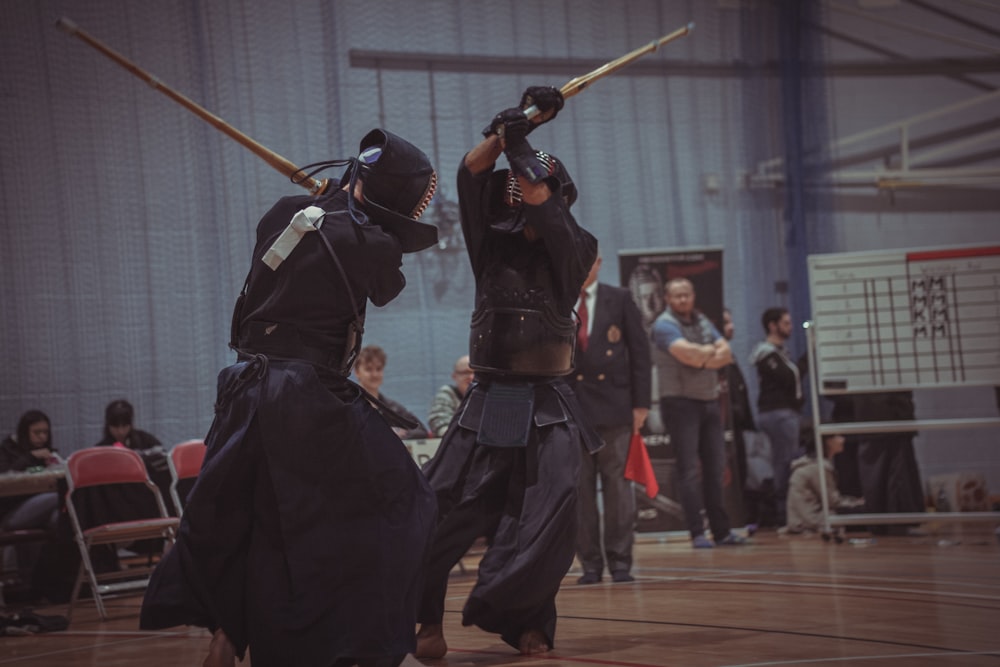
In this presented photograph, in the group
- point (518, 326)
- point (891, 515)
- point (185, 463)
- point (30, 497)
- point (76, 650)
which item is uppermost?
point (518, 326)

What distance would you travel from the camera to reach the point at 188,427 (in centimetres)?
879

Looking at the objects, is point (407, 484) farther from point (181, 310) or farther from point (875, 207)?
point (875, 207)

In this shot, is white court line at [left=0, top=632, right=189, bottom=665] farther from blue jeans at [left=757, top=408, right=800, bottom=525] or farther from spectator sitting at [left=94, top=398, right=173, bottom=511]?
blue jeans at [left=757, top=408, right=800, bottom=525]

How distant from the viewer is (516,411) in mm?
4242

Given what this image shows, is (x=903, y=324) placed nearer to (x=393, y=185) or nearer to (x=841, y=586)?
(x=841, y=586)

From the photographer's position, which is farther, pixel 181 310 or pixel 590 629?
pixel 181 310

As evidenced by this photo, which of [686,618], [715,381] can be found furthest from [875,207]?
[686,618]

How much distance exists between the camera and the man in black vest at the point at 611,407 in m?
6.42

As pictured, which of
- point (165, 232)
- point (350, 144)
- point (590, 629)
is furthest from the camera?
point (350, 144)

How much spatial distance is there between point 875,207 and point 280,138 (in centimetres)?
541

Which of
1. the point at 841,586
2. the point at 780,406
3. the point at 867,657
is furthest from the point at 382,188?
the point at 780,406

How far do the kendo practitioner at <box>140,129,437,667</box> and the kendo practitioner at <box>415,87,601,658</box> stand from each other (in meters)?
0.91

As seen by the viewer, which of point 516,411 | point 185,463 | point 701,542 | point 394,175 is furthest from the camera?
point 701,542

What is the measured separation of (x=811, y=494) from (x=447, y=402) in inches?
109
